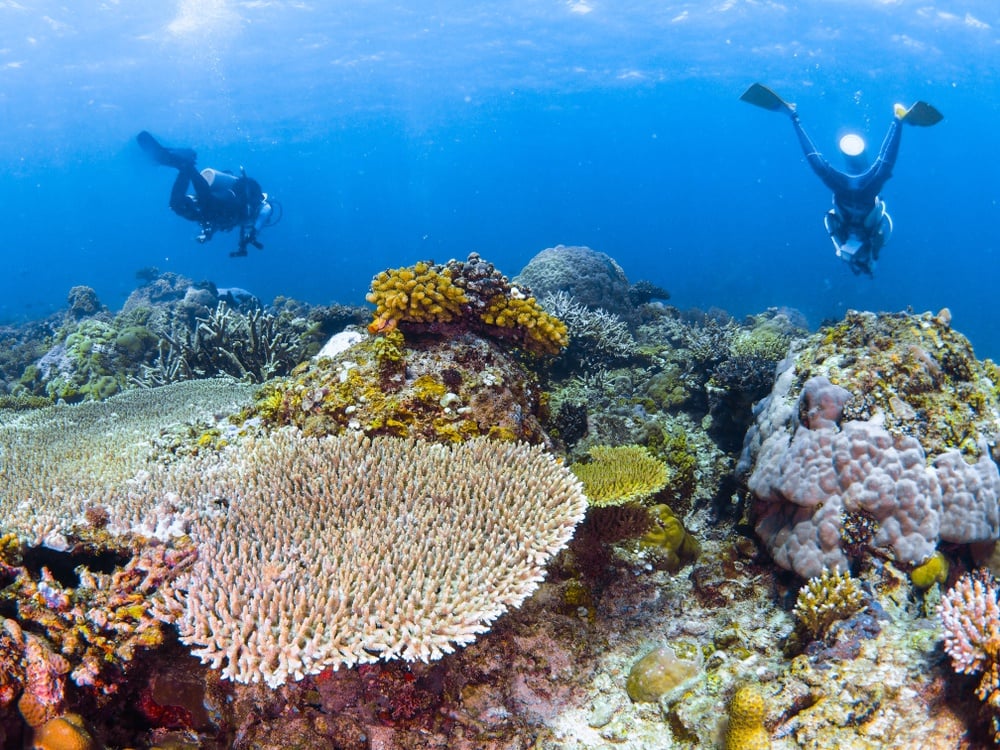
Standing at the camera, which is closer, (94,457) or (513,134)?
(94,457)

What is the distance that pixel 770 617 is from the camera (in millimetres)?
3973

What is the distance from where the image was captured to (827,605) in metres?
3.40

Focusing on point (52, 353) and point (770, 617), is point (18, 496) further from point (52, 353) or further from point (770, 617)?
point (52, 353)

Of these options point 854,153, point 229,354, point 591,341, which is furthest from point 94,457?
point 854,153

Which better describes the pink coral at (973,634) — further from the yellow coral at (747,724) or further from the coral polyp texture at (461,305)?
the coral polyp texture at (461,305)

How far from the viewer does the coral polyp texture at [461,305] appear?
210 inches

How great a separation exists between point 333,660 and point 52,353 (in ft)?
48.6

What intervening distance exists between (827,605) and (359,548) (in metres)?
3.04

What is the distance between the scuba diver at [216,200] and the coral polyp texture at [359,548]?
45.6 feet

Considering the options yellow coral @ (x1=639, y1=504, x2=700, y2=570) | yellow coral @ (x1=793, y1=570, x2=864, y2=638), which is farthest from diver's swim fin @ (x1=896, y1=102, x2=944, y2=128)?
yellow coral @ (x1=793, y1=570, x2=864, y2=638)

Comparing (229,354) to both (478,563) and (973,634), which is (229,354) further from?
(973,634)

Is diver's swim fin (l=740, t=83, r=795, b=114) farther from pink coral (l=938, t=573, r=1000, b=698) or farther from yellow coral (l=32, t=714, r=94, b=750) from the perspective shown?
yellow coral (l=32, t=714, r=94, b=750)

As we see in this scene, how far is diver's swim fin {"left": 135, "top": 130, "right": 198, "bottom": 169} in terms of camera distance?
57.7ft

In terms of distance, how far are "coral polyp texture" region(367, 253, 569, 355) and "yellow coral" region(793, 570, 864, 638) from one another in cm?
339
